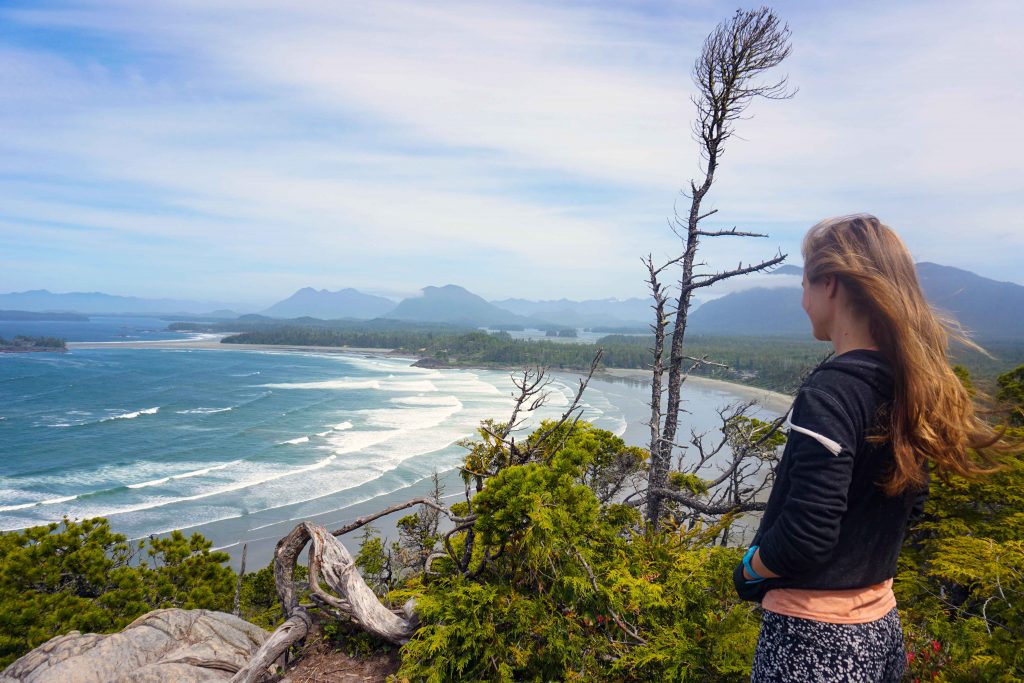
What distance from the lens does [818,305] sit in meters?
1.53

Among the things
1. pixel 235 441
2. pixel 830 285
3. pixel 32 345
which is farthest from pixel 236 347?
pixel 830 285

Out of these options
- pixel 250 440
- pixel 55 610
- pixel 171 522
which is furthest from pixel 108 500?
pixel 55 610

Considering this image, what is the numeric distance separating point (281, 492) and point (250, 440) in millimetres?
10975

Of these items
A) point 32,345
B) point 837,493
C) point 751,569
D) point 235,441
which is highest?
point 837,493

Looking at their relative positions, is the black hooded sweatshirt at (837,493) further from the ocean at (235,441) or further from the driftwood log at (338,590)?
the ocean at (235,441)

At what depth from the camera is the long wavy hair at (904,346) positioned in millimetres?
1331

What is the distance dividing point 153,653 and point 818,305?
5.77m

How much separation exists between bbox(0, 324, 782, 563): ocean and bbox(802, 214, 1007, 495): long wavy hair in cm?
902

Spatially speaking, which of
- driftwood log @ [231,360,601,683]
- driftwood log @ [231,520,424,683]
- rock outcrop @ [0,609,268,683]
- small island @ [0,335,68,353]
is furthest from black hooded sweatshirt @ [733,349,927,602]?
small island @ [0,335,68,353]

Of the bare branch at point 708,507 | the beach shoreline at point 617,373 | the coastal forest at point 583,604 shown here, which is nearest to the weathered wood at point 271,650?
the coastal forest at point 583,604

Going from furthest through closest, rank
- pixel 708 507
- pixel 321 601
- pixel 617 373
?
pixel 617 373 < pixel 708 507 < pixel 321 601

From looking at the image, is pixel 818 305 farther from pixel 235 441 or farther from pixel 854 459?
pixel 235 441

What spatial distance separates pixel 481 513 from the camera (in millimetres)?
3334

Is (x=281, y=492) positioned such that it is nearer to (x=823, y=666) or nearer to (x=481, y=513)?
(x=481, y=513)
